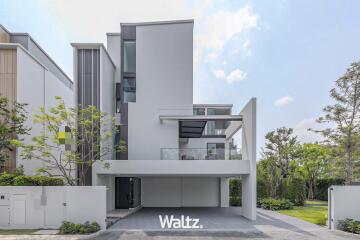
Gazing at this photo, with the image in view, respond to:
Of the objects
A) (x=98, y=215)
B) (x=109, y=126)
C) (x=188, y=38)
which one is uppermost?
(x=188, y=38)

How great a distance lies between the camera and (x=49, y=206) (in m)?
12.1

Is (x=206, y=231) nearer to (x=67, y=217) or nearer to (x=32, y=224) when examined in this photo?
(x=67, y=217)

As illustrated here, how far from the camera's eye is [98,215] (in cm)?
1204

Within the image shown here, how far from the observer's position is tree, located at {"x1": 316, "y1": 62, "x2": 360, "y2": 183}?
1484 cm

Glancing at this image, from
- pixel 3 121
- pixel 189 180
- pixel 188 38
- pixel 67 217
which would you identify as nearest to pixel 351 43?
pixel 188 38

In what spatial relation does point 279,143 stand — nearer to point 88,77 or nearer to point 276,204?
point 276,204

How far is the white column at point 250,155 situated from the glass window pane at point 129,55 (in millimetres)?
8170

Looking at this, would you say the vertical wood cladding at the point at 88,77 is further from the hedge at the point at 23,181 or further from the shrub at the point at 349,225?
the shrub at the point at 349,225

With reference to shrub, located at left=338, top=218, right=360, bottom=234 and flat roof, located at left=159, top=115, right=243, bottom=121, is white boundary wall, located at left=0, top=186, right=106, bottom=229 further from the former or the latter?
shrub, located at left=338, top=218, right=360, bottom=234

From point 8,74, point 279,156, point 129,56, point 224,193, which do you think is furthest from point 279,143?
point 8,74

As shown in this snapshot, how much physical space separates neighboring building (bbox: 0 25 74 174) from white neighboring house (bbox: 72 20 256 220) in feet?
9.12

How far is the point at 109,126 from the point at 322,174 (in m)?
20.5

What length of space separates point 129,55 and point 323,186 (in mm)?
20225

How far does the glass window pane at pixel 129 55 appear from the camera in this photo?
19.0 metres
